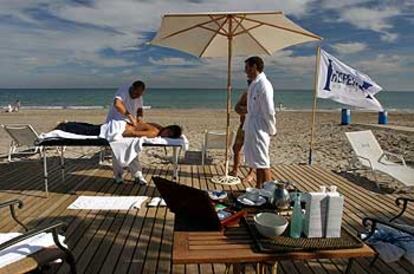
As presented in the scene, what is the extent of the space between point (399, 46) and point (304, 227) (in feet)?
137

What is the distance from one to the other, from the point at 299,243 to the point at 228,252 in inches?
14.2

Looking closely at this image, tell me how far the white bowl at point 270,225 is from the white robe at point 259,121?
7.13 ft

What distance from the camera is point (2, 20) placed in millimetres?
23438

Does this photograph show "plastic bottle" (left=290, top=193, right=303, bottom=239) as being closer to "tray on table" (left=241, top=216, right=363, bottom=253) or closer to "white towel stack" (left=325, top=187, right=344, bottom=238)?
"tray on table" (left=241, top=216, right=363, bottom=253)

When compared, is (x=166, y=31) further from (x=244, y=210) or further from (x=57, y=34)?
(x=57, y=34)

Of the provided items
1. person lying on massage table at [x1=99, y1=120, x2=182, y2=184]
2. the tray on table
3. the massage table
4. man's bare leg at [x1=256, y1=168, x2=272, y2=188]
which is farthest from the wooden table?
person lying on massage table at [x1=99, y1=120, x2=182, y2=184]

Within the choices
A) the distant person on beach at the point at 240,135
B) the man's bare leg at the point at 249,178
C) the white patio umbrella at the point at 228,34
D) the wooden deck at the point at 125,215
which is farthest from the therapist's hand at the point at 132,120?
the man's bare leg at the point at 249,178

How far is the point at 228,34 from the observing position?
5027mm

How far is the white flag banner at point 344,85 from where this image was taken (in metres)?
5.93

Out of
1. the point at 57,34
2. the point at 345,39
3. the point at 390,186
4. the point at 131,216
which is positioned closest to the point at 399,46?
the point at 345,39

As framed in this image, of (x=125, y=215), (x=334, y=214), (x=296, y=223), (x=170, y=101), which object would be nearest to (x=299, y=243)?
(x=296, y=223)

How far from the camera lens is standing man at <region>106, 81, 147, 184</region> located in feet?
15.8

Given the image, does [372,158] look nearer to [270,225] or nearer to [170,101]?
[270,225]

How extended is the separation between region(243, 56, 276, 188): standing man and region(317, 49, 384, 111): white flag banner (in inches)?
92.0
